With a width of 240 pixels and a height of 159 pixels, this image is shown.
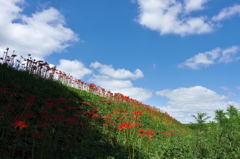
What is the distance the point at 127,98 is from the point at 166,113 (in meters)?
8.46

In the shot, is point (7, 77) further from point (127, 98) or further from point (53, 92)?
point (127, 98)

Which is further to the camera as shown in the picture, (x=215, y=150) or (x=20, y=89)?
(x=20, y=89)

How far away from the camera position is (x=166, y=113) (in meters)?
24.3

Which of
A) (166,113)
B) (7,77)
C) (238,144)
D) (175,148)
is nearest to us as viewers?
(238,144)

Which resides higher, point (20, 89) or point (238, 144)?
point (20, 89)

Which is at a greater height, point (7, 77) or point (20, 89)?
Answer: point (7, 77)

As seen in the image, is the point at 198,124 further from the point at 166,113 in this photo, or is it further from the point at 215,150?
the point at 166,113

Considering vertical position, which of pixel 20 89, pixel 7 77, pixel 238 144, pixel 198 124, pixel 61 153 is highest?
pixel 7 77

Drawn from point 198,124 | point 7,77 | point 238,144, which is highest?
point 7,77

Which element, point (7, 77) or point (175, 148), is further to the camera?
point (7, 77)

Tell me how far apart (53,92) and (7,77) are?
244cm

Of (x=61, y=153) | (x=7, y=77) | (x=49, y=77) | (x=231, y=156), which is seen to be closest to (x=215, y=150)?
(x=231, y=156)

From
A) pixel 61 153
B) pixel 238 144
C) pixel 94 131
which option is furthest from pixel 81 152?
pixel 238 144

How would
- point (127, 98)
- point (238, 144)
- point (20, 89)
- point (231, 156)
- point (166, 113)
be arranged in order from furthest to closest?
1. point (166, 113)
2. point (127, 98)
3. point (20, 89)
4. point (238, 144)
5. point (231, 156)
